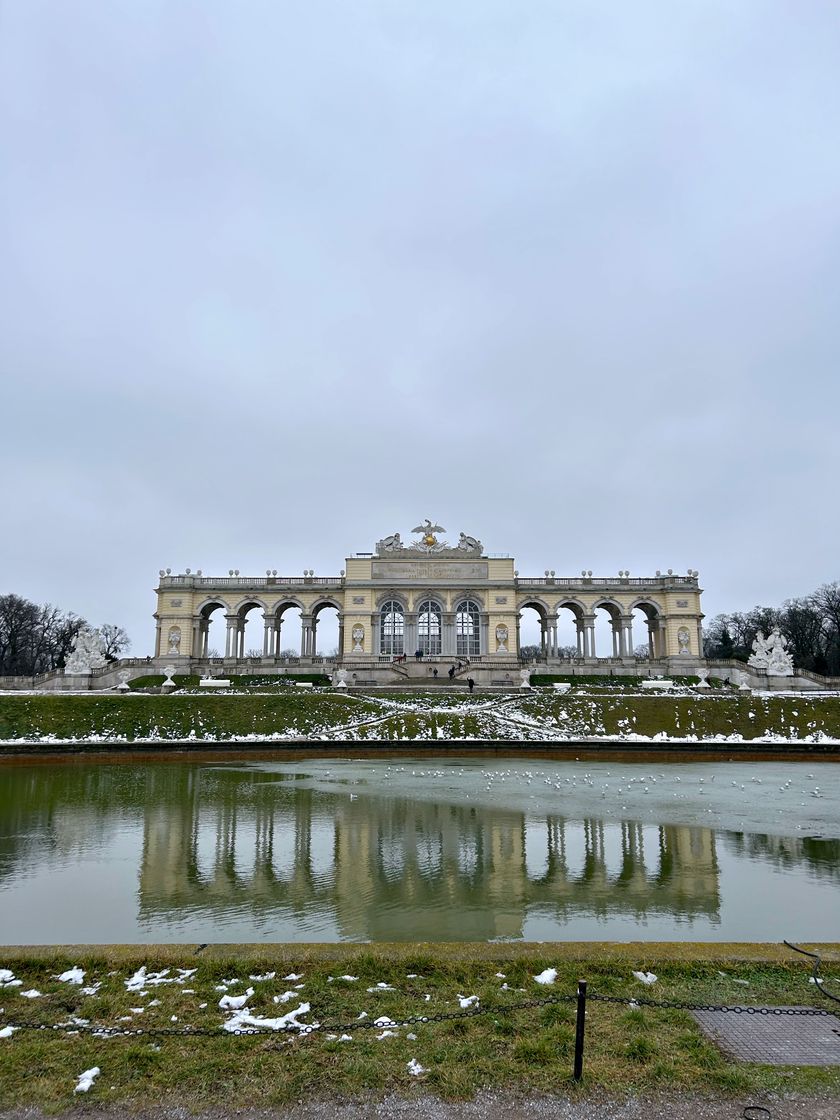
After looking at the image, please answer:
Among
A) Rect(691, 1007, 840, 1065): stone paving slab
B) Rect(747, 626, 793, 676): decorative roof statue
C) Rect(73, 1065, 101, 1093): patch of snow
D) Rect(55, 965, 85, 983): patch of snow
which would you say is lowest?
Rect(55, 965, 85, 983): patch of snow

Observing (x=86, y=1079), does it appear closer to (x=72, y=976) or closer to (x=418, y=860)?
(x=72, y=976)

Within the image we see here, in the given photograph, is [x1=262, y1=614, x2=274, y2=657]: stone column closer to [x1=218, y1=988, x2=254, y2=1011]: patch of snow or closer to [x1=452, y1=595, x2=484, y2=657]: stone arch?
[x1=452, y1=595, x2=484, y2=657]: stone arch

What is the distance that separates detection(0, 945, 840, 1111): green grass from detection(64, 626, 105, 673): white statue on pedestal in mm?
52631

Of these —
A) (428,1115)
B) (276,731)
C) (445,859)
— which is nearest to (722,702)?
(276,731)

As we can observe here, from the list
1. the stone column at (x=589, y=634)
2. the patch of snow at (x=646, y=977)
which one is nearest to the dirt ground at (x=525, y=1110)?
the patch of snow at (x=646, y=977)

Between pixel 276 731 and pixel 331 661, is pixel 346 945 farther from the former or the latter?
pixel 331 661

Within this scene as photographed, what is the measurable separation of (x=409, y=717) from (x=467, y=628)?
3070 centimetres

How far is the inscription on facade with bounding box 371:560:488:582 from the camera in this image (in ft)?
224

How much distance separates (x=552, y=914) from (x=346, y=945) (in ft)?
11.5

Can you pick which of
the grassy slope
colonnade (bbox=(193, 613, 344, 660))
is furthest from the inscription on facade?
the grassy slope

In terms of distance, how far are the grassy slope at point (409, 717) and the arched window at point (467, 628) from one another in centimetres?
2465

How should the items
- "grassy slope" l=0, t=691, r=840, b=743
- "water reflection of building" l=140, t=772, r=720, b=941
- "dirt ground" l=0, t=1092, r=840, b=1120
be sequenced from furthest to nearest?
1. "grassy slope" l=0, t=691, r=840, b=743
2. "water reflection of building" l=140, t=772, r=720, b=941
3. "dirt ground" l=0, t=1092, r=840, b=1120

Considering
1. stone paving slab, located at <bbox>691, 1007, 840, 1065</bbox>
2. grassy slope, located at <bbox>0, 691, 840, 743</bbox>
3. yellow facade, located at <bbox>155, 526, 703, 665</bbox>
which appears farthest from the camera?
yellow facade, located at <bbox>155, 526, 703, 665</bbox>

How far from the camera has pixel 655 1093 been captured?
4.81m
